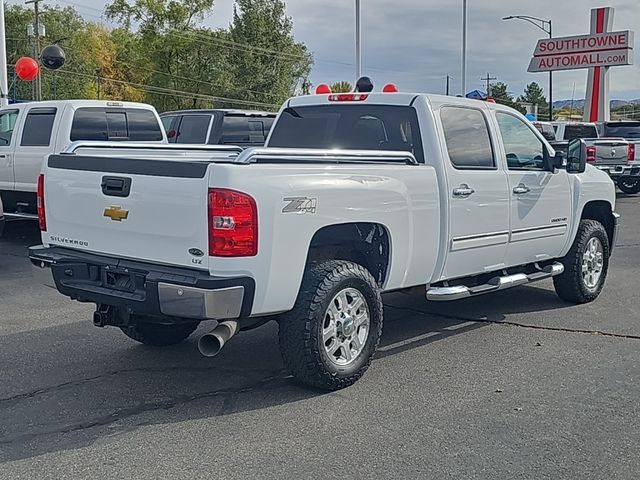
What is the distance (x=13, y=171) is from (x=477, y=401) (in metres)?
8.66

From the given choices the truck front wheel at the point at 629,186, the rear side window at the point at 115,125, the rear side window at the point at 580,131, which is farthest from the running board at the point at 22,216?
the rear side window at the point at 580,131

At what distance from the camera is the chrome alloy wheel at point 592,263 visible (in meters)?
8.00

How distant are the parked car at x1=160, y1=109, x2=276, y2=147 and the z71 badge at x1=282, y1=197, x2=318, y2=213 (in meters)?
9.71

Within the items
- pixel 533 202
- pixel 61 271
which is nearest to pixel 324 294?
pixel 61 271

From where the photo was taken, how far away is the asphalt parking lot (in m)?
4.10

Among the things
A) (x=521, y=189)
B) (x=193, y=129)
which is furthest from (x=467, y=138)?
(x=193, y=129)

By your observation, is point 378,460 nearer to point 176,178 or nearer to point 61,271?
point 176,178

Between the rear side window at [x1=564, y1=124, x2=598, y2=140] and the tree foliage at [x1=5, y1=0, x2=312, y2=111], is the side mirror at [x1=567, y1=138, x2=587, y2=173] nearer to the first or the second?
the rear side window at [x1=564, y1=124, x2=598, y2=140]

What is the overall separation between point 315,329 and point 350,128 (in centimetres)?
222

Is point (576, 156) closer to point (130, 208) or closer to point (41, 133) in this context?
point (130, 208)

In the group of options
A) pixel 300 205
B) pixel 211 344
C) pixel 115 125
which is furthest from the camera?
pixel 115 125

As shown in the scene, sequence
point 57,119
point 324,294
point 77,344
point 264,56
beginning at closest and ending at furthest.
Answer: point 324,294 < point 77,344 < point 57,119 < point 264,56

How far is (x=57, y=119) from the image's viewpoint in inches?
439

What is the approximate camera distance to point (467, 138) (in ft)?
21.2
